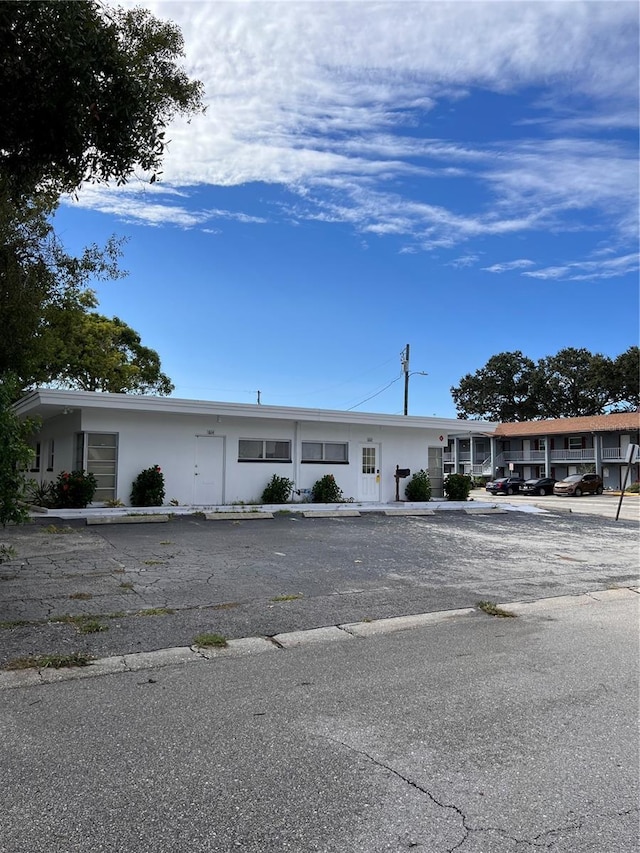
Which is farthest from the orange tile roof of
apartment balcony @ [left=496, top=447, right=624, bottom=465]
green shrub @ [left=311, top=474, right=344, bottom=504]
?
green shrub @ [left=311, top=474, right=344, bottom=504]

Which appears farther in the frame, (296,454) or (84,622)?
(296,454)

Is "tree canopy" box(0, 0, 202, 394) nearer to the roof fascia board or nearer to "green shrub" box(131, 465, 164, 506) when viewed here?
the roof fascia board

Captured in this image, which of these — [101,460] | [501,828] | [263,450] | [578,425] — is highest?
[578,425]

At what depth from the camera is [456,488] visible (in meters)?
24.8

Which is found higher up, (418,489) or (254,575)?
(418,489)

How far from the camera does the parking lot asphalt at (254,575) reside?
657cm

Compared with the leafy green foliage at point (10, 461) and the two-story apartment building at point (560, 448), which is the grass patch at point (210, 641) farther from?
the two-story apartment building at point (560, 448)

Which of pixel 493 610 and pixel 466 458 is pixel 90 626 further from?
pixel 466 458

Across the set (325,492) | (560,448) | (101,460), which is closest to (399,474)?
(325,492)

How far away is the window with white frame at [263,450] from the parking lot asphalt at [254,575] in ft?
14.6

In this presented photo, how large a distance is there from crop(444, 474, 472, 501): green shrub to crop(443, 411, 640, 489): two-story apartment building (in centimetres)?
1891

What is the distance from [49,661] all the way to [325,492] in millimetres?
16234

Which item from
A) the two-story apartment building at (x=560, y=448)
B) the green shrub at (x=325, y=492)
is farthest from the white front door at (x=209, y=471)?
the two-story apartment building at (x=560, y=448)

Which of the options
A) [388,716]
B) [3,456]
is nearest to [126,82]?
[3,456]
